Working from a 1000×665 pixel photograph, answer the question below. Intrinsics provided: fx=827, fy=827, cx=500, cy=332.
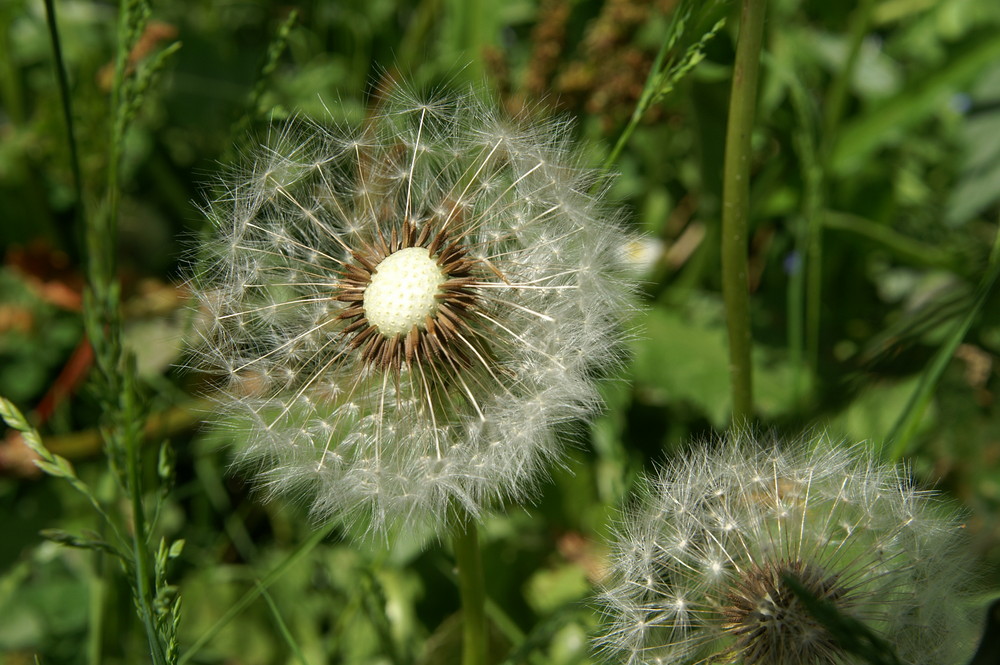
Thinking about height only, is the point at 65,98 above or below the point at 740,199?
above

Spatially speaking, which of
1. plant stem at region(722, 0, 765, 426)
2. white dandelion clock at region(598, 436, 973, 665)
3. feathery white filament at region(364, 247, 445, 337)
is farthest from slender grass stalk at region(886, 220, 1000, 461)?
feathery white filament at region(364, 247, 445, 337)

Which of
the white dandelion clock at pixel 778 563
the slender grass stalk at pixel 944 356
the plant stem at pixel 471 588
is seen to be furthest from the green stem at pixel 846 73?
the plant stem at pixel 471 588

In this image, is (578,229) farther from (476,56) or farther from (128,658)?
(128,658)

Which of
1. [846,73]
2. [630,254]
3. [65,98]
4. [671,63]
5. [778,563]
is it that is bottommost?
[778,563]

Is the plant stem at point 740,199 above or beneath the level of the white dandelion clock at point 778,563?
above

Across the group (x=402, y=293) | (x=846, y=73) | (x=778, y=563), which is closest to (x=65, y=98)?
(x=402, y=293)

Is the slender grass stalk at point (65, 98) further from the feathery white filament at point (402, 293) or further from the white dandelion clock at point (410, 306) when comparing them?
the feathery white filament at point (402, 293)

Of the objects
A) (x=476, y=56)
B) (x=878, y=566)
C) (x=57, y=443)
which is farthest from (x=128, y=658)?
(x=476, y=56)

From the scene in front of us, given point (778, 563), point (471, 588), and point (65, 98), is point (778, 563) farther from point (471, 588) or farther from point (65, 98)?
point (65, 98)
